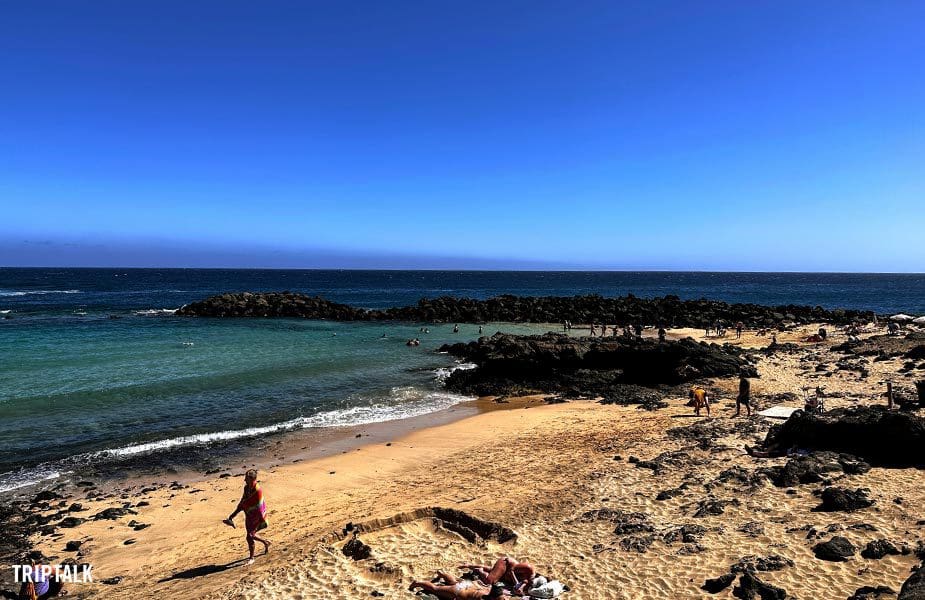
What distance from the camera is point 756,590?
6.56 metres

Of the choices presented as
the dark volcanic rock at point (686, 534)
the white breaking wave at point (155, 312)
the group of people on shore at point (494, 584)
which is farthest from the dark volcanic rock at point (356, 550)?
the white breaking wave at point (155, 312)

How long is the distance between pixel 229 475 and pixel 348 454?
10.4 ft

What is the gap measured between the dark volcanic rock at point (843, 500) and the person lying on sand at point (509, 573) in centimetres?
526

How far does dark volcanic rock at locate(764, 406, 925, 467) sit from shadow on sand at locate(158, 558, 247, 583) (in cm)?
1137

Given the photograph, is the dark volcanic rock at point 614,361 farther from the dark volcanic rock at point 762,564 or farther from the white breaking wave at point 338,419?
the dark volcanic rock at point 762,564

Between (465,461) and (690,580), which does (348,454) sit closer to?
(465,461)

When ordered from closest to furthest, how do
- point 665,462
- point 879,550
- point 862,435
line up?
point 879,550, point 862,435, point 665,462

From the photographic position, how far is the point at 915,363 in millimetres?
21766

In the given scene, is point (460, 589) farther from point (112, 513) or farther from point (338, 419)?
point (338, 419)

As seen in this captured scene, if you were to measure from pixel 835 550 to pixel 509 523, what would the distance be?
4841 mm

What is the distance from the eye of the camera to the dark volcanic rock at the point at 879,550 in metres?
7.04

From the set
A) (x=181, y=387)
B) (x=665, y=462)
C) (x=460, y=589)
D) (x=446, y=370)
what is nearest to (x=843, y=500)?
(x=665, y=462)

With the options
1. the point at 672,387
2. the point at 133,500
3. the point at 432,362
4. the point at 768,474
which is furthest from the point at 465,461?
the point at 432,362

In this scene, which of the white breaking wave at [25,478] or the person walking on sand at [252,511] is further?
the white breaking wave at [25,478]
